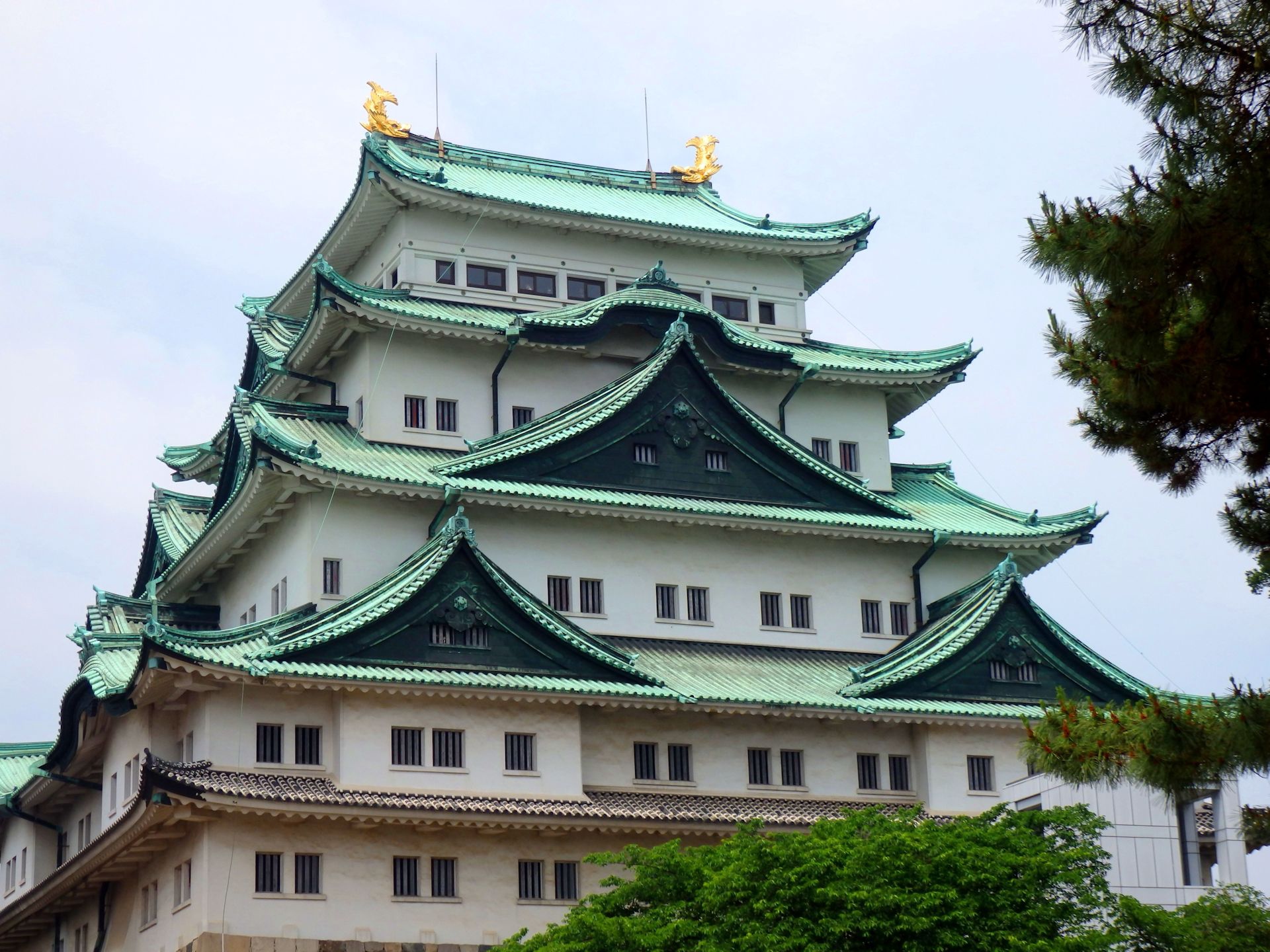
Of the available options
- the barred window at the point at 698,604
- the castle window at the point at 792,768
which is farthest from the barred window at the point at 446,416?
the castle window at the point at 792,768

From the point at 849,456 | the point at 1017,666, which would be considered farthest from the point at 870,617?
the point at 849,456

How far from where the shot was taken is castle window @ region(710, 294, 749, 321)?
45.5 meters

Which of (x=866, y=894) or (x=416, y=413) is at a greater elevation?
(x=416, y=413)

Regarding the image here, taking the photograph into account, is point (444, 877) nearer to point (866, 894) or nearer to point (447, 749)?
point (447, 749)

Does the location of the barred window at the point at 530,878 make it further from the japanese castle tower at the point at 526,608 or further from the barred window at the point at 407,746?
the barred window at the point at 407,746

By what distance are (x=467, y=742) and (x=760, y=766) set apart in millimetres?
6588

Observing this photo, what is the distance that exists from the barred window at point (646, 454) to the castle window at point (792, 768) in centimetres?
682

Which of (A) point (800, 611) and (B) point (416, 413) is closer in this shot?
(B) point (416, 413)

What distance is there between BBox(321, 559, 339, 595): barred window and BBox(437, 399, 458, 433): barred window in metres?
4.72

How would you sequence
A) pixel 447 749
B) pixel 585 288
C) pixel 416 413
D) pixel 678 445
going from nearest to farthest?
pixel 447 749
pixel 678 445
pixel 416 413
pixel 585 288

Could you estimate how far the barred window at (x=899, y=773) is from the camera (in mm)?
39000

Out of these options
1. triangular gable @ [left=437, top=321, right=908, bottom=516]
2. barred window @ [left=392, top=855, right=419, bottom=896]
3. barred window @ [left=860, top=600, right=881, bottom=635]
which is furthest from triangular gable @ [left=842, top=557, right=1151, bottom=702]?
barred window @ [left=392, top=855, right=419, bottom=896]

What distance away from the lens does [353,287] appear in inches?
1567

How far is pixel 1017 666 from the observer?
130ft
